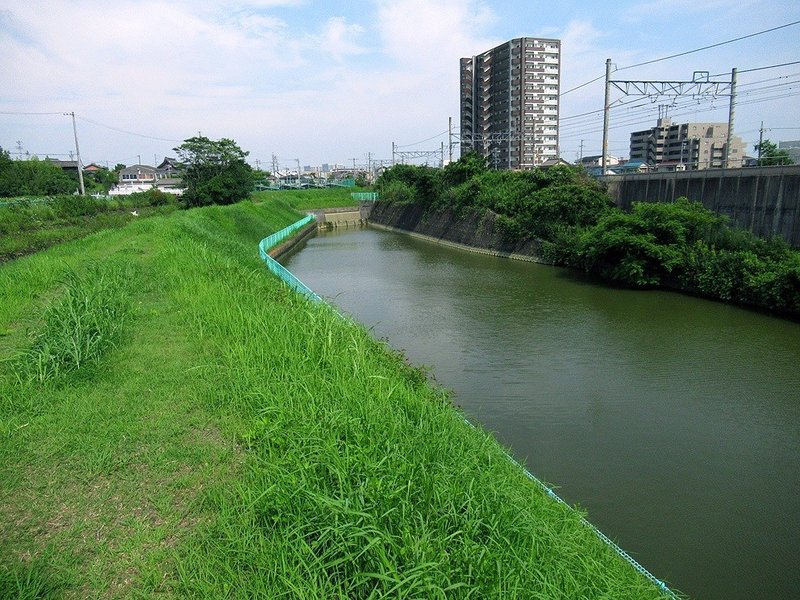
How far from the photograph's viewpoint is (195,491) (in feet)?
12.2

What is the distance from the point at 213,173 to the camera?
36.3 m

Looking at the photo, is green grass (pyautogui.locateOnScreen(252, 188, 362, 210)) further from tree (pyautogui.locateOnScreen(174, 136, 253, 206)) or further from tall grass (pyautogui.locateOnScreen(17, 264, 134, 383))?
tall grass (pyautogui.locateOnScreen(17, 264, 134, 383))

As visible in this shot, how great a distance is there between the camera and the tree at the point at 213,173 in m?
34.1

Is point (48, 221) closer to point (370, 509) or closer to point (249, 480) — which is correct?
point (249, 480)

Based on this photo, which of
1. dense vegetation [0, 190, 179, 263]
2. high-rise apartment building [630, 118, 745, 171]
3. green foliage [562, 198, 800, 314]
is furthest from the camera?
high-rise apartment building [630, 118, 745, 171]

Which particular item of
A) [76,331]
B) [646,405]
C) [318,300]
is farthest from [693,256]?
[76,331]

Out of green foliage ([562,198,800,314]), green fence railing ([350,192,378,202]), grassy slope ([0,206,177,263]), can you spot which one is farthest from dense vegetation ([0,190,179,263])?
green fence railing ([350,192,378,202])

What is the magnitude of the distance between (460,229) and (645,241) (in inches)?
568

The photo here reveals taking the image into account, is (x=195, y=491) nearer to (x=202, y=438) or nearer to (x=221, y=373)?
(x=202, y=438)

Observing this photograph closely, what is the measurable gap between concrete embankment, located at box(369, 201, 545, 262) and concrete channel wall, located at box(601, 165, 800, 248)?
18.4ft

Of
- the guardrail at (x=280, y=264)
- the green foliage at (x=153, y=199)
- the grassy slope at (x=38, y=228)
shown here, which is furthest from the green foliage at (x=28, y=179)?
the guardrail at (x=280, y=264)

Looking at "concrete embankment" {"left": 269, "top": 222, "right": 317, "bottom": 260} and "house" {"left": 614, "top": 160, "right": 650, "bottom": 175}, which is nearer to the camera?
"concrete embankment" {"left": 269, "top": 222, "right": 317, "bottom": 260}

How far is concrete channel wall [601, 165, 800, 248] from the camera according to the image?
14891 mm

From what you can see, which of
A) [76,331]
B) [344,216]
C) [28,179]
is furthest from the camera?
[344,216]
